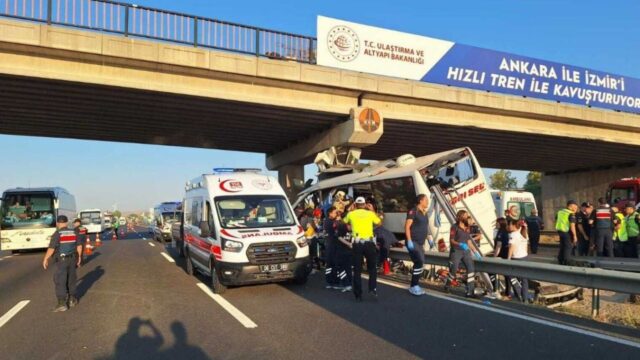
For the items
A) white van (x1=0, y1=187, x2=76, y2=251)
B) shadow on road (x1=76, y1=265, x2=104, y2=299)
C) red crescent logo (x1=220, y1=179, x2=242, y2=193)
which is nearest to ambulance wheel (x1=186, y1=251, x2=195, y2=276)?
shadow on road (x1=76, y1=265, x2=104, y2=299)

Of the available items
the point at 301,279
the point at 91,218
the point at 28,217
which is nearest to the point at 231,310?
the point at 301,279

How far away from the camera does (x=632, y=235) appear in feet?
46.1

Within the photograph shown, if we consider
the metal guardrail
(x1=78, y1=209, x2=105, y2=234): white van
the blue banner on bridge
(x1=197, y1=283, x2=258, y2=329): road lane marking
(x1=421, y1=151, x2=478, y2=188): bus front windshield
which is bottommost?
(x1=78, y1=209, x2=105, y2=234): white van

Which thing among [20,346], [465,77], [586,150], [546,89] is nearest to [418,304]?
[20,346]

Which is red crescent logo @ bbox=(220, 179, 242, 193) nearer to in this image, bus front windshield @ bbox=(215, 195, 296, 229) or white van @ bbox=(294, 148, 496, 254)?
bus front windshield @ bbox=(215, 195, 296, 229)

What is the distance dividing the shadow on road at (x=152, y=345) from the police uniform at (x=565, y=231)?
9.86 meters

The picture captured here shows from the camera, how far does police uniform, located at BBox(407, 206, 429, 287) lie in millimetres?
8734

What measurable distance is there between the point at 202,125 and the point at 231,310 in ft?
52.6

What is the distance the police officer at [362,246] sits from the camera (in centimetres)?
837

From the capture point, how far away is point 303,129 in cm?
2392

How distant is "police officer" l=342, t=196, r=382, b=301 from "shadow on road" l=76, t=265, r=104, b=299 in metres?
5.31

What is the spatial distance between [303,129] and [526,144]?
44.1ft

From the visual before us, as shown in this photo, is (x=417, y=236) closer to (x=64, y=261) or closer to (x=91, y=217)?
(x=64, y=261)

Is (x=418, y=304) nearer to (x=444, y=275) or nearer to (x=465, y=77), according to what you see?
(x=444, y=275)
